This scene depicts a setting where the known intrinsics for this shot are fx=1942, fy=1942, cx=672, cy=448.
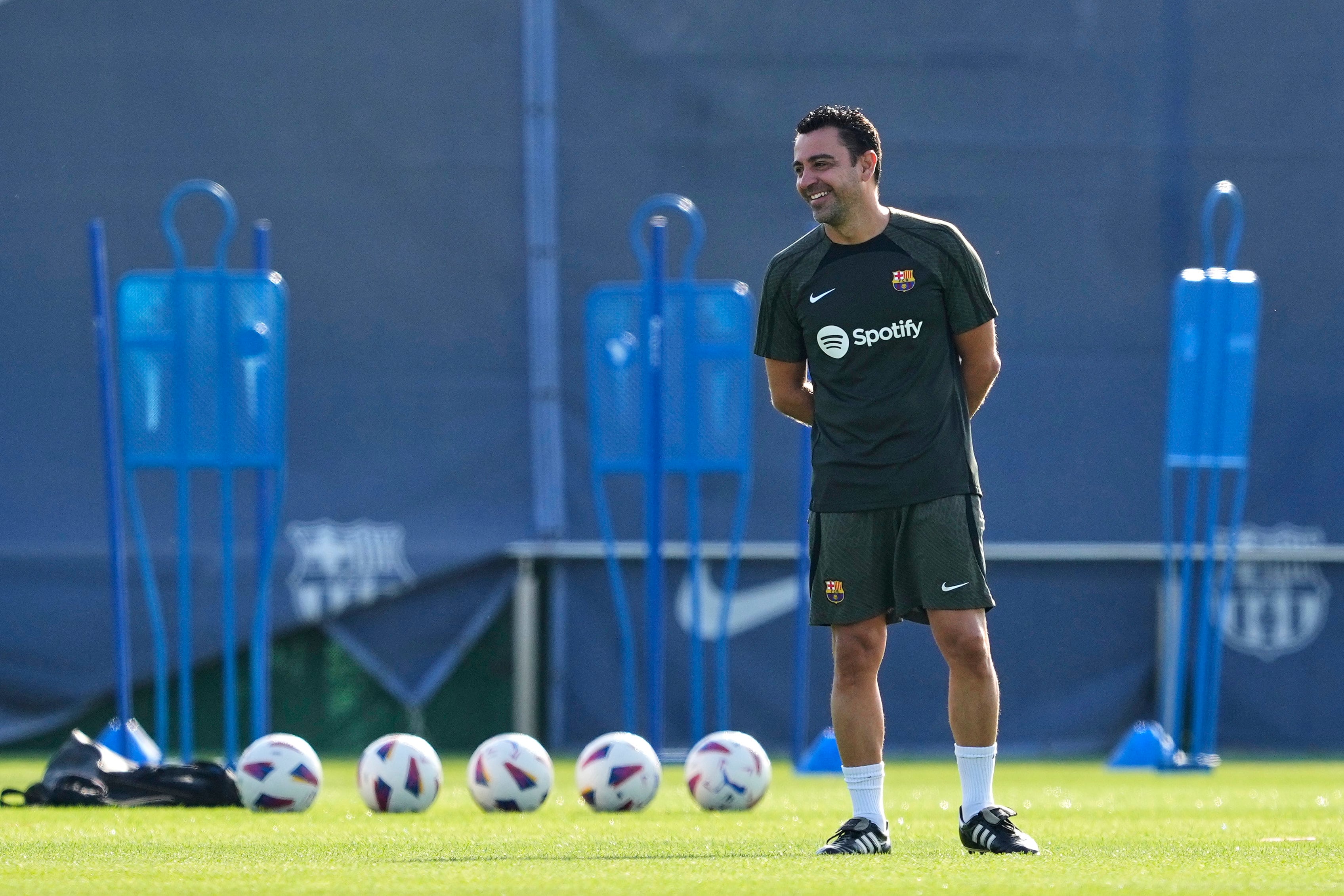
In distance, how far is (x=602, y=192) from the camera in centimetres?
931

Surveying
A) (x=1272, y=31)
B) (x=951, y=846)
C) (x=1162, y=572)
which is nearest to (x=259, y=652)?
(x=951, y=846)

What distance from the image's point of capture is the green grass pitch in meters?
3.28

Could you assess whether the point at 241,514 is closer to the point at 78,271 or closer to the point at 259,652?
the point at 78,271

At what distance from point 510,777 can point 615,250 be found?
4372 millimetres

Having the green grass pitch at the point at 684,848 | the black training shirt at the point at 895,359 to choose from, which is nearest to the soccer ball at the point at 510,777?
the green grass pitch at the point at 684,848

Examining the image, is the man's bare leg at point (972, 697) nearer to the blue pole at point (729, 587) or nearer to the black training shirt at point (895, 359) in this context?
the black training shirt at point (895, 359)

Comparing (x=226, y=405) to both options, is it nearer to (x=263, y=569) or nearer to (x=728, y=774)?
(x=263, y=569)

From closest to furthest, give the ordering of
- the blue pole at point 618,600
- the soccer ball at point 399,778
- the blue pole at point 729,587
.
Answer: the soccer ball at point 399,778 < the blue pole at point 729,587 < the blue pole at point 618,600

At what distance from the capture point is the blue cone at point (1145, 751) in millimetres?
7758

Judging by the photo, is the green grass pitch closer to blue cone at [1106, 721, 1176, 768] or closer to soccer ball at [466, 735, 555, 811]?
soccer ball at [466, 735, 555, 811]

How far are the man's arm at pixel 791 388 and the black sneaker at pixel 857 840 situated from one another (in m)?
0.86

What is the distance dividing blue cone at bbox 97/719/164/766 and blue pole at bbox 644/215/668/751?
1754 mm

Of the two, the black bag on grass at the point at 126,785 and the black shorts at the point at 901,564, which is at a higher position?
the black shorts at the point at 901,564

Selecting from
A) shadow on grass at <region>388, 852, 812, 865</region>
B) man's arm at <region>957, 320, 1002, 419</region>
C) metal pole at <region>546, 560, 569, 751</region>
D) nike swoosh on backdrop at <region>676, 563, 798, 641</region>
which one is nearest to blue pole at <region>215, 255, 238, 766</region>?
metal pole at <region>546, 560, 569, 751</region>
